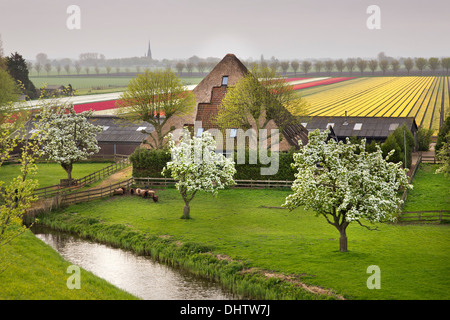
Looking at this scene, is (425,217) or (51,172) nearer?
(425,217)

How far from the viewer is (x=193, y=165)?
3816cm

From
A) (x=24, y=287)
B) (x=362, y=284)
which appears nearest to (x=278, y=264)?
(x=362, y=284)

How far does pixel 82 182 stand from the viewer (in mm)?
50594

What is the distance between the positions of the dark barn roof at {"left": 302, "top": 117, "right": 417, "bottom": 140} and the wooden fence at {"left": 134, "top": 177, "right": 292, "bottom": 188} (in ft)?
76.3

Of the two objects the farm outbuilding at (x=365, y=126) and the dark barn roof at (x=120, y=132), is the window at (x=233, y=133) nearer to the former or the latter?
the dark barn roof at (x=120, y=132)

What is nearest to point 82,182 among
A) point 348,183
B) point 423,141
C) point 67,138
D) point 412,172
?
point 67,138

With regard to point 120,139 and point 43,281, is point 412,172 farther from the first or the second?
point 43,281

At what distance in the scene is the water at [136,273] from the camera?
26641 mm

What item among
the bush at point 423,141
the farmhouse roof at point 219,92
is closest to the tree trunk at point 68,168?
the farmhouse roof at point 219,92

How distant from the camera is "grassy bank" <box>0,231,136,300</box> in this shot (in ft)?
78.2

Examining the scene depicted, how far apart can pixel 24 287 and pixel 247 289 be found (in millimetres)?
10508

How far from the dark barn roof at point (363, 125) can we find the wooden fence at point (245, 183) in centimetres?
2327

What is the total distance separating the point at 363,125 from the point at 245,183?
2940 cm

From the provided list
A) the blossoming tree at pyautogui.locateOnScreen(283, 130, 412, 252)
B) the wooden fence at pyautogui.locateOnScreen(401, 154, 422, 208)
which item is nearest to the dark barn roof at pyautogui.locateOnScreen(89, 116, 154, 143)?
the wooden fence at pyautogui.locateOnScreen(401, 154, 422, 208)
